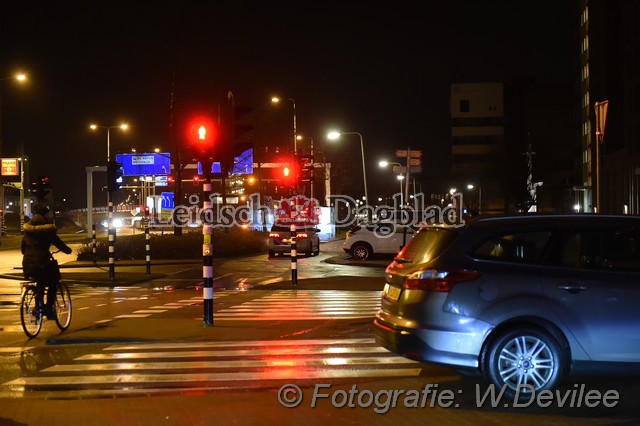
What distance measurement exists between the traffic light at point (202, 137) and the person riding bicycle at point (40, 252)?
2.67 meters

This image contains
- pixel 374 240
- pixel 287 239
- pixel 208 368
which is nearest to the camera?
pixel 208 368

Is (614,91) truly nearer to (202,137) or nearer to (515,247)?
(202,137)

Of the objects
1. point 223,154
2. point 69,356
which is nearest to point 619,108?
point 223,154

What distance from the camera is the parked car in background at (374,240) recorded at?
29688mm

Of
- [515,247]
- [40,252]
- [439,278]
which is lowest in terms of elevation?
[439,278]

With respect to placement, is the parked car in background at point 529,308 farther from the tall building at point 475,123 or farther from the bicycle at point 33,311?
the tall building at point 475,123

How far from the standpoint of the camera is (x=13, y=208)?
131000 mm

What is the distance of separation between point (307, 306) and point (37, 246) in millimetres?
5742

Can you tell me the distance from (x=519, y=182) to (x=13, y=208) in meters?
92.1

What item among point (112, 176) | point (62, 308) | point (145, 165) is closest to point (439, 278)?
point (62, 308)

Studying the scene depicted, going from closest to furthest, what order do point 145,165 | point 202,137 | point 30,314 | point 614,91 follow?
1. point 30,314
2. point 202,137
3. point 145,165
4. point 614,91

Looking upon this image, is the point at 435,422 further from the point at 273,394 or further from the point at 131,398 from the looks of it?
the point at 131,398

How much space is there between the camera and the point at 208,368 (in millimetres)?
8672

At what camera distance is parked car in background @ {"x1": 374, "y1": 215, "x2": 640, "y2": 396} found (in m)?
6.87
